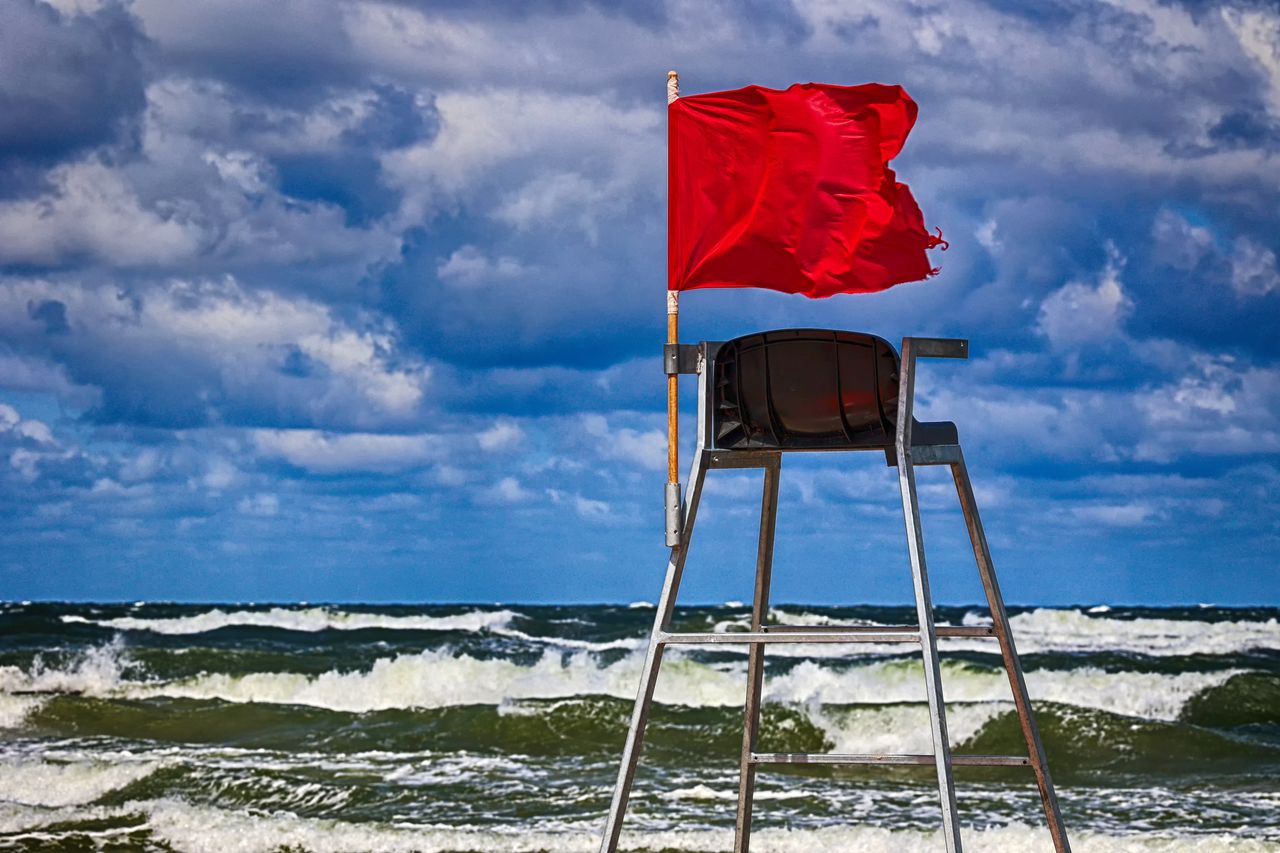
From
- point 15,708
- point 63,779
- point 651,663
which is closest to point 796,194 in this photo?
point 651,663

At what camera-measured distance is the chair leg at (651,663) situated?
489cm

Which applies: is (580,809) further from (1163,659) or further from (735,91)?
(1163,659)

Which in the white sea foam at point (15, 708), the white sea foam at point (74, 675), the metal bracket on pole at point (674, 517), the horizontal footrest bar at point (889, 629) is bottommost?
the white sea foam at point (15, 708)

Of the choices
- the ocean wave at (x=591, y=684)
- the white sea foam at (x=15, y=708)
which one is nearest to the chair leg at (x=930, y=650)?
the ocean wave at (x=591, y=684)

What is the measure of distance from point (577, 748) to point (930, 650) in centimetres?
1192

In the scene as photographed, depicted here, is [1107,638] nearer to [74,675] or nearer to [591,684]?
[591,684]

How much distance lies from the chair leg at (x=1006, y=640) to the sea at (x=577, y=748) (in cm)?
507

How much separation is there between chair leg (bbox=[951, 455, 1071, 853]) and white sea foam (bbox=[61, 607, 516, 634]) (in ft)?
106

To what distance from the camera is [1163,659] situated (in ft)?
93.6

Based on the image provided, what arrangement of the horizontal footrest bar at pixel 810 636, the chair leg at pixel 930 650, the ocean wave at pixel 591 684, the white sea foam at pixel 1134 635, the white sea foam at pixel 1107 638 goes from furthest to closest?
1. the white sea foam at pixel 1134 635
2. the white sea foam at pixel 1107 638
3. the ocean wave at pixel 591 684
4. the horizontal footrest bar at pixel 810 636
5. the chair leg at pixel 930 650

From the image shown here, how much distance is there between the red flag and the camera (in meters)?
4.95

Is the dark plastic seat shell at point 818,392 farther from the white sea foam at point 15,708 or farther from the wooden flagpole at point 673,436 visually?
the white sea foam at point 15,708

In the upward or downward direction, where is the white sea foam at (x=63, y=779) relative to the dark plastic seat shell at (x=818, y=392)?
downward

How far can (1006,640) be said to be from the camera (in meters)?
5.12
